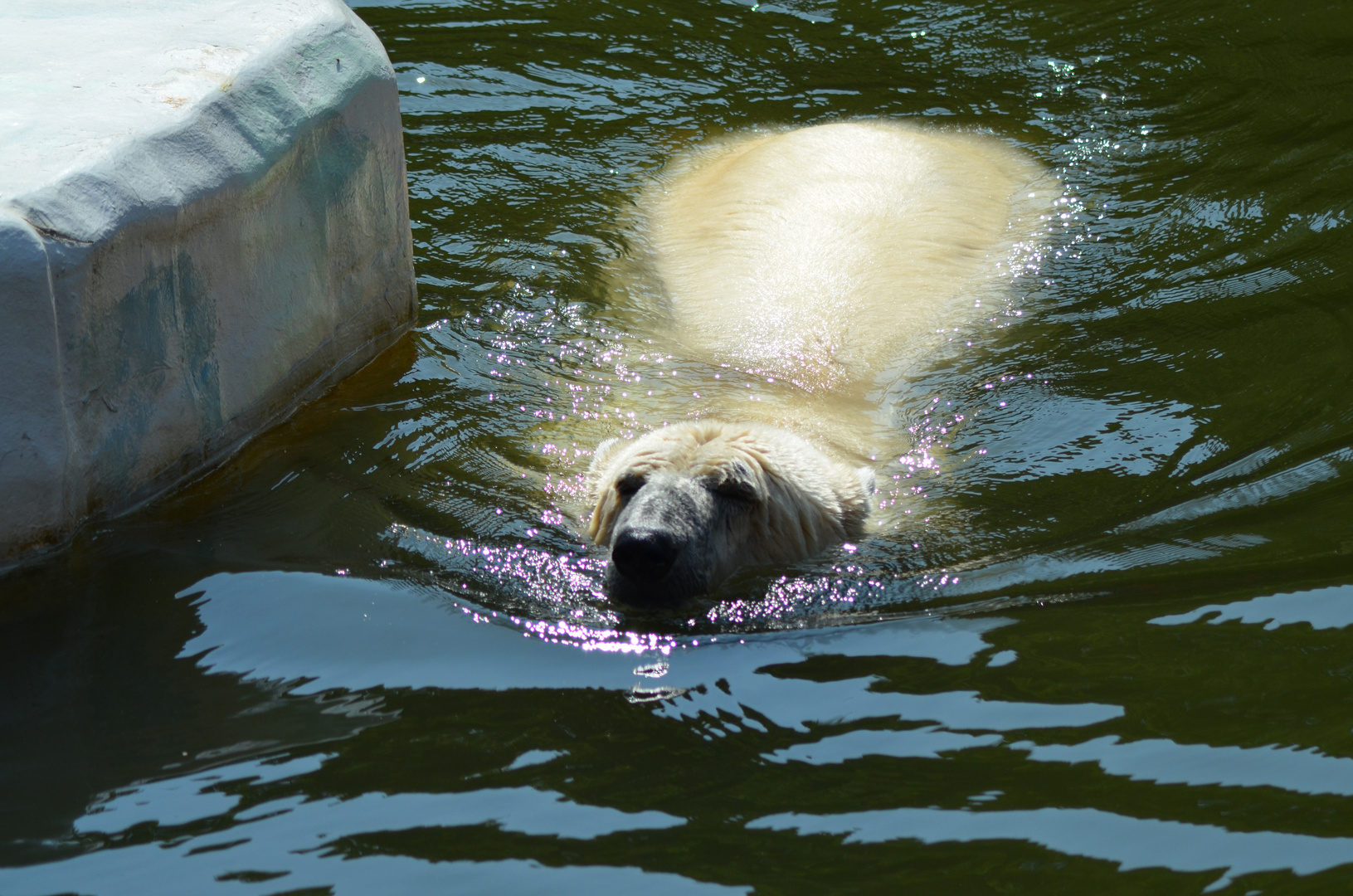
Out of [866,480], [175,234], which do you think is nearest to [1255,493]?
[866,480]

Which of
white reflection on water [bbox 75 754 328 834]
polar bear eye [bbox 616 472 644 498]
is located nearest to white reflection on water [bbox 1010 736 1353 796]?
polar bear eye [bbox 616 472 644 498]

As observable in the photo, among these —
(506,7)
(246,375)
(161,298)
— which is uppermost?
(506,7)

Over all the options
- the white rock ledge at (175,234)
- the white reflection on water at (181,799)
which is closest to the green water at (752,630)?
the white reflection on water at (181,799)

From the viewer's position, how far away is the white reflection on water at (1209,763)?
9.48ft

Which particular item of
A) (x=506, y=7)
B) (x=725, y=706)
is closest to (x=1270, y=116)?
(x=506, y=7)

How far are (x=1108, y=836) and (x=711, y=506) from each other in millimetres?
1785

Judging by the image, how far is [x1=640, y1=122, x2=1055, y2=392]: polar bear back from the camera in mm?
5672

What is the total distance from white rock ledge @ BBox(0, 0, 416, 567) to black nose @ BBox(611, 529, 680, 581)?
5.55ft

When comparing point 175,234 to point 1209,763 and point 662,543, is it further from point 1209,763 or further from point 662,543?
point 1209,763

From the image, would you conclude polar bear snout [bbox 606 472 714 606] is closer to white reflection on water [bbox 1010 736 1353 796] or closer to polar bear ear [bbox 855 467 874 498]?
polar bear ear [bbox 855 467 874 498]

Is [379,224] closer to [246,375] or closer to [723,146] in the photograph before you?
[246,375]

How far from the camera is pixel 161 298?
4.31 metres

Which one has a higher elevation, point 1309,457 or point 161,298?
point 161,298

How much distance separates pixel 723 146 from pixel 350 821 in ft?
19.0
